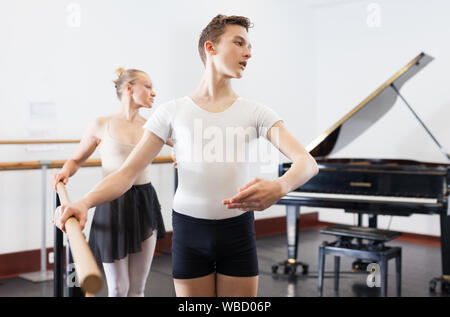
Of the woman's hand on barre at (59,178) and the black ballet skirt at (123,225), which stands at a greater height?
the woman's hand on barre at (59,178)

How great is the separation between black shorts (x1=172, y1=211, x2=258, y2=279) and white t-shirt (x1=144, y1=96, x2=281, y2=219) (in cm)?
3

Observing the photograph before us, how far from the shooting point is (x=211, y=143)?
1.66 m

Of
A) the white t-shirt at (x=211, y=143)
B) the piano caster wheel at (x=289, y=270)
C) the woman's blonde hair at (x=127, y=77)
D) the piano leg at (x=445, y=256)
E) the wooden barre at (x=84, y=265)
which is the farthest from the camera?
the piano caster wheel at (x=289, y=270)

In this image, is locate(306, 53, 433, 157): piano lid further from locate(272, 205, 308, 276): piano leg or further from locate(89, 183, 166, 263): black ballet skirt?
locate(89, 183, 166, 263): black ballet skirt

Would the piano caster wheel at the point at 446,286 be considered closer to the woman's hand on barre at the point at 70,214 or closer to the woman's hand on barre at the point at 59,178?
the woman's hand on barre at the point at 59,178

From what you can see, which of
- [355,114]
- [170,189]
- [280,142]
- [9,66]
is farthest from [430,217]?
[280,142]

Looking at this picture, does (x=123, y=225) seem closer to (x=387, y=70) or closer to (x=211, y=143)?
(x=211, y=143)

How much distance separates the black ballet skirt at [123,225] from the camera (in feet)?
8.47

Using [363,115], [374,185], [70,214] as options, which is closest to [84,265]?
[70,214]

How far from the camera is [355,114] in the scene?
4641 mm

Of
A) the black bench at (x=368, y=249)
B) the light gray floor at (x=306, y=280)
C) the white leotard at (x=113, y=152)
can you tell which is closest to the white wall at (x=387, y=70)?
the light gray floor at (x=306, y=280)

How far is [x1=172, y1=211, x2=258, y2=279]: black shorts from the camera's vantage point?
1.71 metres

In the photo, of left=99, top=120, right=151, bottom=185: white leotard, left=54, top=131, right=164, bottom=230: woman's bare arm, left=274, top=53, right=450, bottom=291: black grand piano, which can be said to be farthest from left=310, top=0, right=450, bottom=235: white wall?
left=54, top=131, right=164, bottom=230: woman's bare arm

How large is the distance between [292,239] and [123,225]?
252 centimetres
